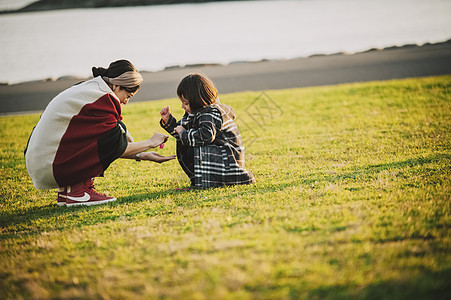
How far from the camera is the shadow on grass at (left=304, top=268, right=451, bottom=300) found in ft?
6.93

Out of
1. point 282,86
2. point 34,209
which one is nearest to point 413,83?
point 282,86

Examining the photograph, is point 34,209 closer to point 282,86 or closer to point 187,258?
point 187,258

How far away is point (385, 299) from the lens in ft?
6.86

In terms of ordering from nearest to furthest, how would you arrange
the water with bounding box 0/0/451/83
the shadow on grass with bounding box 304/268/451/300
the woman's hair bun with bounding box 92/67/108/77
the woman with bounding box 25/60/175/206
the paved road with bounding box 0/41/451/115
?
the shadow on grass with bounding box 304/268/451/300, the woman with bounding box 25/60/175/206, the woman's hair bun with bounding box 92/67/108/77, the paved road with bounding box 0/41/451/115, the water with bounding box 0/0/451/83

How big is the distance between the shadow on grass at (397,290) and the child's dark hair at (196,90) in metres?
2.60

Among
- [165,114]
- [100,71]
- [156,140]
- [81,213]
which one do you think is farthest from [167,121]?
[81,213]

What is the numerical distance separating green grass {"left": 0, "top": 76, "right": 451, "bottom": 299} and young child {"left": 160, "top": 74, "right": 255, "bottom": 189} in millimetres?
195

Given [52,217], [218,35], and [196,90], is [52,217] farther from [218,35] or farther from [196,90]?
[218,35]

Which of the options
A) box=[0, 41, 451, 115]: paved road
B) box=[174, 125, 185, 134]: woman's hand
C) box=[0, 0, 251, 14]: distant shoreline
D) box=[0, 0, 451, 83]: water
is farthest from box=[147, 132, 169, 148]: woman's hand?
box=[0, 0, 251, 14]: distant shoreline

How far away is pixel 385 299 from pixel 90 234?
2285mm

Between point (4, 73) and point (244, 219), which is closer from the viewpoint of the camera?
point (244, 219)

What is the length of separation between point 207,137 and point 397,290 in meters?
2.50

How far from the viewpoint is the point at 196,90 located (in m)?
4.29

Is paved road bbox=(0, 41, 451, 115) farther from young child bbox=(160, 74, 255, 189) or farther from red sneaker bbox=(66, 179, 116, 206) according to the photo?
red sneaker bbox=(66, 179, 116, 206)
